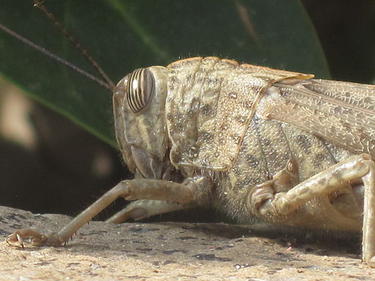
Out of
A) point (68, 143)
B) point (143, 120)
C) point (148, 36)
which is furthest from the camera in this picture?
point (68, 143)

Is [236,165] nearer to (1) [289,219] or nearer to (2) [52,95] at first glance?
(1) [289,219]

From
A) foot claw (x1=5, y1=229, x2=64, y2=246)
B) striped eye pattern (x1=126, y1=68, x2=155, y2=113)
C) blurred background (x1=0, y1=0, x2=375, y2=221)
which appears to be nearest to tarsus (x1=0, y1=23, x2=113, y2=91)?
striped eye pattern (x1=126, y1=68, x2=155, y2=113)

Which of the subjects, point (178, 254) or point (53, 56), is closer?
point (178, 254)

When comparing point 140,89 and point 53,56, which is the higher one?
point 53,56

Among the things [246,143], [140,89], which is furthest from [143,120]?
[246,143]

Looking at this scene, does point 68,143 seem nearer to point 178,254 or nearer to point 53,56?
point 53,56

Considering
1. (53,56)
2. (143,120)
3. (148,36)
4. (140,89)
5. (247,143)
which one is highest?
(148,36)

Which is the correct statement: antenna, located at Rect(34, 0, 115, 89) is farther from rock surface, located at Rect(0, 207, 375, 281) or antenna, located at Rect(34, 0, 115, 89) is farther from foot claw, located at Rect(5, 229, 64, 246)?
foot claw, located at Rect(5, 229, 64, 246)
